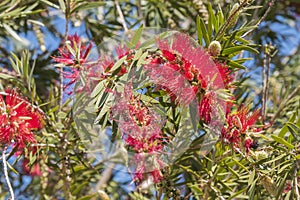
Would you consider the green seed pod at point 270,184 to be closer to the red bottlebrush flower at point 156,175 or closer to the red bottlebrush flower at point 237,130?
the red bottlebrush flower at point 237,130

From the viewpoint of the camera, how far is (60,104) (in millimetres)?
1400

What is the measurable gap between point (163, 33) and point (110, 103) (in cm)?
17

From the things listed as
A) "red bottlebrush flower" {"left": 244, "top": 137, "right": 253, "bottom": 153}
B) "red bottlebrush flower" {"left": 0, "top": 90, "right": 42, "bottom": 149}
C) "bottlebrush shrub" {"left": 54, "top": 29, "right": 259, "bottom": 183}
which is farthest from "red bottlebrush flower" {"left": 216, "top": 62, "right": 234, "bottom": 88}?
"red bottlebrush flower" {"left": 0, "top": 90, "right": 42, "bottom": 149}

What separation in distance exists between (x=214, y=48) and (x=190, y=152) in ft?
1.11

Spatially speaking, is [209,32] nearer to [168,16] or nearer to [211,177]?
[211,177]

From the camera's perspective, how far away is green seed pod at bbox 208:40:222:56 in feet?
3.69

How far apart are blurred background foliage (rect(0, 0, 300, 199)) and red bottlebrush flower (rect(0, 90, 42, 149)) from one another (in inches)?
3.0

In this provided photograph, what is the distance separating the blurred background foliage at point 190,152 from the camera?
119cm

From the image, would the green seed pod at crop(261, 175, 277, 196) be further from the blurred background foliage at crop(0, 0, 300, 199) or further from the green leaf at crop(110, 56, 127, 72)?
the green leaf at crop(110, 56, 127, 72)

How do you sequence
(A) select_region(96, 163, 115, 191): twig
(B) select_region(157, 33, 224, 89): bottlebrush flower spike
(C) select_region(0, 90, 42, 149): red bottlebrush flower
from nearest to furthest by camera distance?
(B) select_region(157, 33, 224, 89): bottlebrush flower spike
(C) select_region(0, 90, 42, 149): red bottlebrush flower
(A) select_region(96, 163, 115, 191): twig

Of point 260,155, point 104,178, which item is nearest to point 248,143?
point 260,155

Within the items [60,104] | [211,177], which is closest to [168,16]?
[60,104]

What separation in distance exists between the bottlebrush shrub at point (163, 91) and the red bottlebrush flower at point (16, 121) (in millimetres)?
120

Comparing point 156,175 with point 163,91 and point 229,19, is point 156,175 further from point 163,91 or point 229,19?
point 229,19
